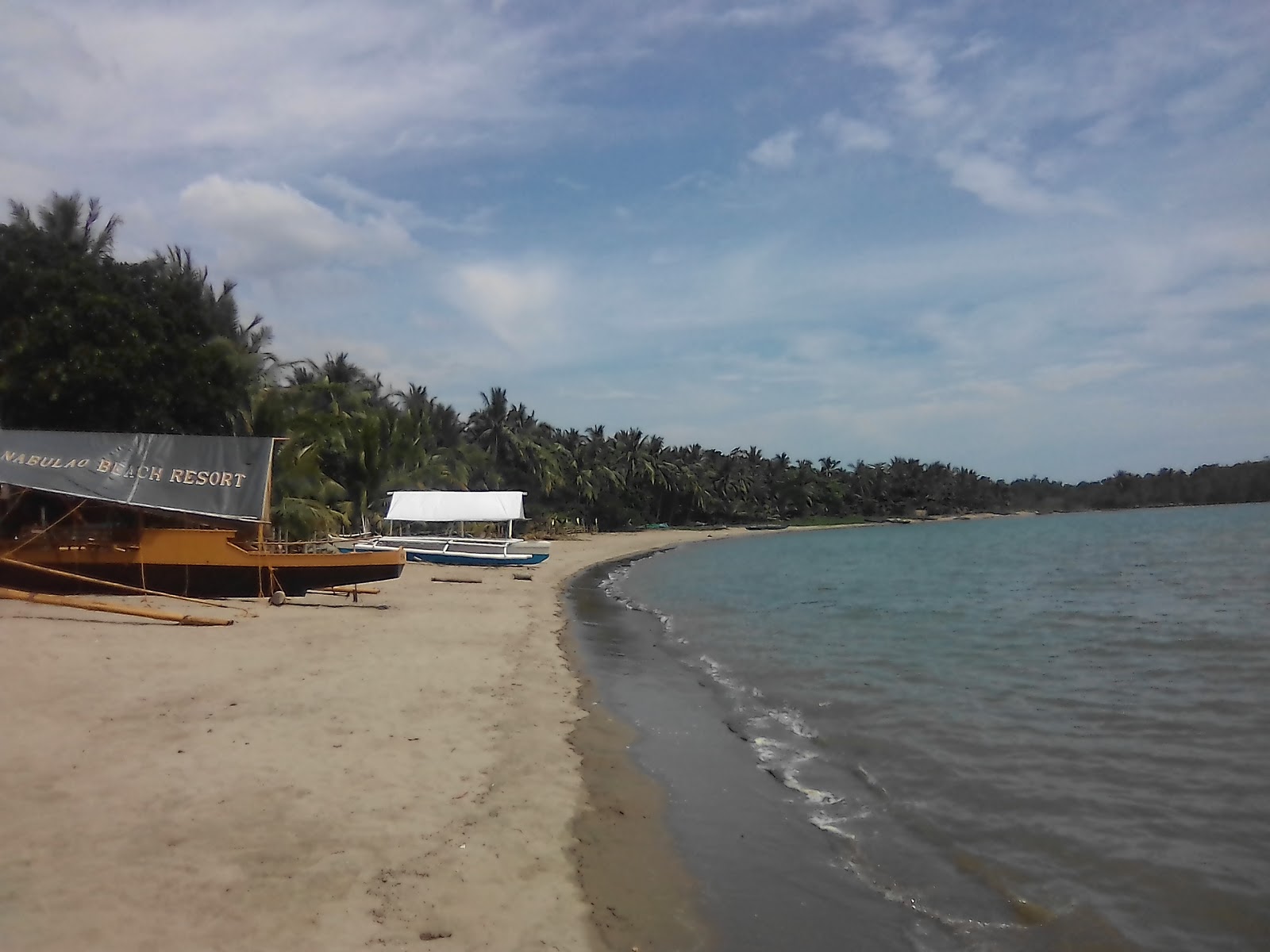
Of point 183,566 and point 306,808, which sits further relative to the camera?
point 183,566

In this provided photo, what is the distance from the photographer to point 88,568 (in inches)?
649

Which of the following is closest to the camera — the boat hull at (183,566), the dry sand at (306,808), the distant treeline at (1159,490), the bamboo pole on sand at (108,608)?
the dry sand at (306,808)

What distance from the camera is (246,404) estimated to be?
84.1ft

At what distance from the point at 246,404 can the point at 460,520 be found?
1240 cm

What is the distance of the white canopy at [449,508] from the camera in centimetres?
3616

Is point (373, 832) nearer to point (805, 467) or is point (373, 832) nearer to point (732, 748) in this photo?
point (732, 748)

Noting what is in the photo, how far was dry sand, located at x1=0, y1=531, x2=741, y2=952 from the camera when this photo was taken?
4793 millimetres

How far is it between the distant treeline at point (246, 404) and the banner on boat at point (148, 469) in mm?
5015

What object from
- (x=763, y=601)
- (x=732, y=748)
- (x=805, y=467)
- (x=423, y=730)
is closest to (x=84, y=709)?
(x=423, y=730)

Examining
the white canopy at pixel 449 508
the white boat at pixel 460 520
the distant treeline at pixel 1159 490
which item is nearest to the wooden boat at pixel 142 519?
the white boat at pixel 460 520

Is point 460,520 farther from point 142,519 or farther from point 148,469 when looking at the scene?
point 148,469

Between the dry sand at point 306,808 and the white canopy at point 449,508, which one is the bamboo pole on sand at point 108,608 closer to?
the dry sand at point 306,808

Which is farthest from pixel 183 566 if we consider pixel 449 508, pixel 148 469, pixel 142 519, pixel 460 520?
pixel 460 520

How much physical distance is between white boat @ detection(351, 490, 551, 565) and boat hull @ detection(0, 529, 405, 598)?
1573 cm
